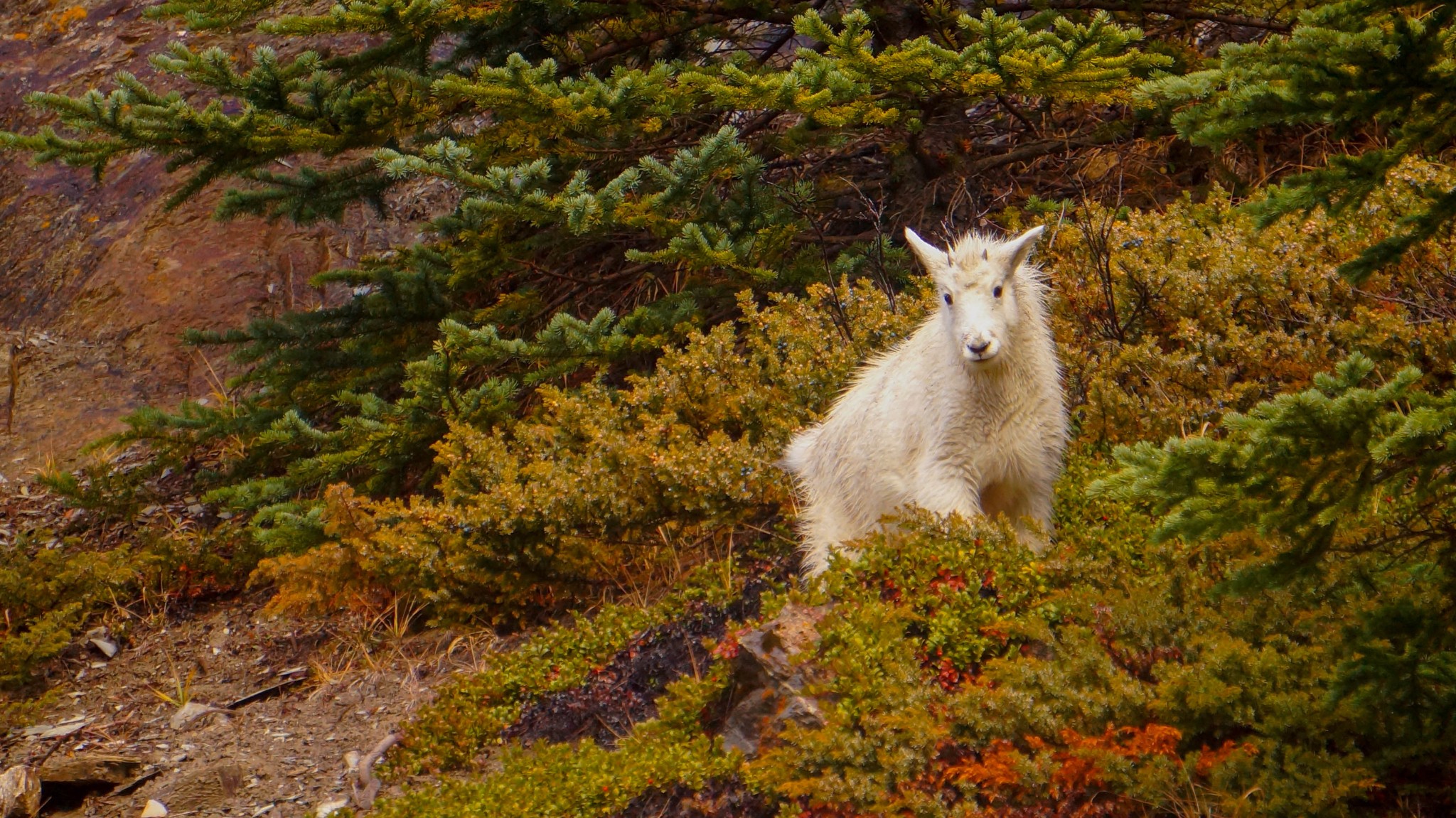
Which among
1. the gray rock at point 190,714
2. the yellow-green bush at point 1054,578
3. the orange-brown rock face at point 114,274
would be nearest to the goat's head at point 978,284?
the yellow-green bush at point 1054,578

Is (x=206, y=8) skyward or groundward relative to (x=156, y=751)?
skyward

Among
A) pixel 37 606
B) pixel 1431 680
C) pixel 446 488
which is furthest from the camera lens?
pixel 37 606

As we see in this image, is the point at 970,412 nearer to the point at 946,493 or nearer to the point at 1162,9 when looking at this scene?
the point at 946,493

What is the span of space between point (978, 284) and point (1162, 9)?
465cm

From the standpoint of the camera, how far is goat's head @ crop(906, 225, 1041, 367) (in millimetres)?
5738

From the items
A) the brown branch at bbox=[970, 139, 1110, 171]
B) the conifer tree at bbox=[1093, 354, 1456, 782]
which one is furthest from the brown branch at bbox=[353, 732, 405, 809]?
the brown branch at bbox=[970, 139, 1110, 171]

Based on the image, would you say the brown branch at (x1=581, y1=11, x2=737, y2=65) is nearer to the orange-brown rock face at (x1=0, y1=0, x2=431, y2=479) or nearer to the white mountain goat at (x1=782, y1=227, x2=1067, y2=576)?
the orange-brown rock face at (x1=0, y1=0, x2=431, y2=479)

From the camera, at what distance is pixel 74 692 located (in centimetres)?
868

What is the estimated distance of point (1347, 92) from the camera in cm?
350

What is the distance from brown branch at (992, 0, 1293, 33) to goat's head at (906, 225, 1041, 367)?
3.86 m

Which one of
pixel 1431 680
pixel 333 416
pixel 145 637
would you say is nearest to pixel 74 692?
pixel 145 637

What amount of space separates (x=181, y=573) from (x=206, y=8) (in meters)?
4.15

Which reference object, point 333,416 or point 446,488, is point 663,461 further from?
point 333,416

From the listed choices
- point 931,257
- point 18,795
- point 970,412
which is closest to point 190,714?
point 18,795
